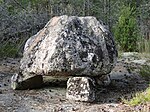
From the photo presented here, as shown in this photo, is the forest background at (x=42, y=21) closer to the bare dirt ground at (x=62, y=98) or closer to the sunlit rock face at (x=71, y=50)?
the bare dirt ground at (x=62, y=98)

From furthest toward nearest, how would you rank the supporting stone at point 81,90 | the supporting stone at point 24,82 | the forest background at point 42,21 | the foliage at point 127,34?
1. the foliage at point 127,34
2. the forest background at point 42,21
3. the supporting stone at point 24,82
4. the supporting stone at point 81,90

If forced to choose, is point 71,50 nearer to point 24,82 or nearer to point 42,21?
point 24,82

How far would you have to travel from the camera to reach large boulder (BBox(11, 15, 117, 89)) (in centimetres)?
573

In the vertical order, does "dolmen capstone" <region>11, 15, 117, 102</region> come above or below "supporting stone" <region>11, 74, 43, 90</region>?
above

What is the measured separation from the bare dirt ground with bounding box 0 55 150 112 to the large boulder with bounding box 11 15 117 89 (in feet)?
1.15

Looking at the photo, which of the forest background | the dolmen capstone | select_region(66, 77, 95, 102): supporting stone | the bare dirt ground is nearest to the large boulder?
the dolmen capstone

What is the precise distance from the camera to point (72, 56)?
5.74 meters

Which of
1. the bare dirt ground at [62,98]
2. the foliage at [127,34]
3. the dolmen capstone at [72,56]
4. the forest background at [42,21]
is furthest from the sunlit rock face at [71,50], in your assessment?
the foliage at [127,34]

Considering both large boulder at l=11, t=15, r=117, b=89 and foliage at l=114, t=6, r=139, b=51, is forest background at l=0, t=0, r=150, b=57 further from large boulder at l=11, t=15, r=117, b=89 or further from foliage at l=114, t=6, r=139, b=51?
large boulder at l=11, t=15, r=117, b=89

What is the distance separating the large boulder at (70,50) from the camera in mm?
5730

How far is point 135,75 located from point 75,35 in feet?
7.18

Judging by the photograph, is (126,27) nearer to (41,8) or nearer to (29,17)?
(29,17)

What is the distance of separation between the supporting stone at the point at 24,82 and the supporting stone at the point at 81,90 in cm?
76

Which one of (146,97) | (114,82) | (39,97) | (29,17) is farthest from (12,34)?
(146,97)
